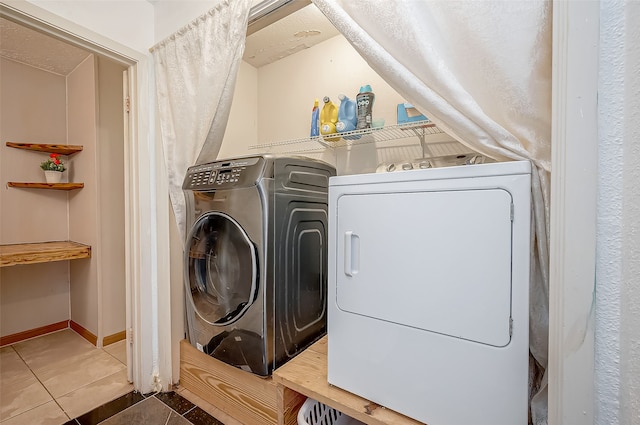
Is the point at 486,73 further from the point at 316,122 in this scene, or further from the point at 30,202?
the point at 30,202

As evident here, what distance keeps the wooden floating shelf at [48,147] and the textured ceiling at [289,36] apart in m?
1.74

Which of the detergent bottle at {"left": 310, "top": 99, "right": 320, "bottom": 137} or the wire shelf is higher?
the detergent bottle at {"left": 310, "top": 99, "right": 320, "bottom": 137}

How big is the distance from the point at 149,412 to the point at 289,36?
2506 millimetres

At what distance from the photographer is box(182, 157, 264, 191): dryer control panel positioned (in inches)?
48.6

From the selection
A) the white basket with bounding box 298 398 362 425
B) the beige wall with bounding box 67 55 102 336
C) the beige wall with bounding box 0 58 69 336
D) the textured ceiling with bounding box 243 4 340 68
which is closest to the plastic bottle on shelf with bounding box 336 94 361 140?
the textured ceiling with bounding box 243 4 340 68

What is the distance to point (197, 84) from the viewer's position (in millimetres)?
1463

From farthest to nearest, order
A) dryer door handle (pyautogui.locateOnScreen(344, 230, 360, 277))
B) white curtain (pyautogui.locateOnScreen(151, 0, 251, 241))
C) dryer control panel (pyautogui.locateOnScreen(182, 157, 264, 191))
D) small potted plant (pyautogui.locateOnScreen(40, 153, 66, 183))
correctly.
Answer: small potted plant (pyautogui.locateOnScreen(40, 153, 66, 183)) < white curtain (pyautogui.locateOnScreen(151, 0, 251, 241)) < dryer control panel (pyautogui.locateOnScreen(182, 157, 264, 191)) < dryer door handle (pyautogui.locateOnScreen(344, 230, 360, 277))

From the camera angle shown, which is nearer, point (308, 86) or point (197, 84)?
point (197, 84)

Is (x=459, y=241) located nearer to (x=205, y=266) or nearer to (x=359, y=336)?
(x=359, y=336)

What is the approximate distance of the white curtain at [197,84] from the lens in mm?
1337

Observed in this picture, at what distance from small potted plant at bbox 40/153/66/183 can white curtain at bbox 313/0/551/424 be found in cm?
294

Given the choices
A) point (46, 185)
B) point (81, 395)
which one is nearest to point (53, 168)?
point (46, 185)

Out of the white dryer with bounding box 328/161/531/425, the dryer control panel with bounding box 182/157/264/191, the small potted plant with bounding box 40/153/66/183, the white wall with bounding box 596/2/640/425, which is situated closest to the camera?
the white wall with bounding box 596/2/640/425

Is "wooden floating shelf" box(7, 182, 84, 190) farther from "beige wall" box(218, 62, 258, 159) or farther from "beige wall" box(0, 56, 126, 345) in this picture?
"beige wall" box(218, 62, 258, 159)
